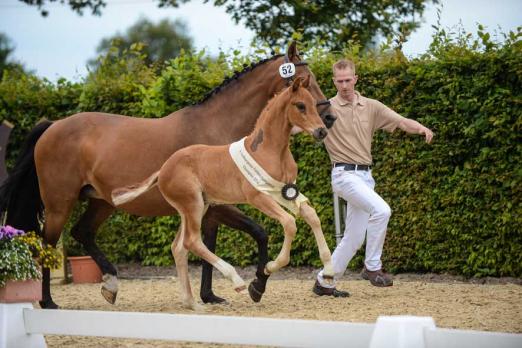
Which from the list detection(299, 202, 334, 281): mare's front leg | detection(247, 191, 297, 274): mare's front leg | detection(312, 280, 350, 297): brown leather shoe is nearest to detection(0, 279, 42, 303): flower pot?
detection(247, 191, 297, 274): mare's front leg

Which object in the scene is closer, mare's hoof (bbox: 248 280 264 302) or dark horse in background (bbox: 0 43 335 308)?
mare's hoof (bbox: 248 280 264 302)

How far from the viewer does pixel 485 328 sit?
17.7 ft

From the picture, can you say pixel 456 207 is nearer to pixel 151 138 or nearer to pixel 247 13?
pixel 151 138

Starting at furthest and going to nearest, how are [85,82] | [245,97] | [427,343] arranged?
[85,82] → [245,97] → [427,343]

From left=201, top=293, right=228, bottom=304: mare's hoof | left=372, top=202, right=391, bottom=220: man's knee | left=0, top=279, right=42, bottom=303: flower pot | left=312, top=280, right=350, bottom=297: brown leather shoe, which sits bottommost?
left=201, top=293, right=228, bottom=304: mare's hoof

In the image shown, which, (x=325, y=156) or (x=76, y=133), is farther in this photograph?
(x=325, y=156)

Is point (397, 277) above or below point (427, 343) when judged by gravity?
below

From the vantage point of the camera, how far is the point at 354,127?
22.8 ft

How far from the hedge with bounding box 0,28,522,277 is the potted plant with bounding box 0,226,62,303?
4.19 metres

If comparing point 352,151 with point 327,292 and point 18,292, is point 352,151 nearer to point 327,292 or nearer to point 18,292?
point 327,292

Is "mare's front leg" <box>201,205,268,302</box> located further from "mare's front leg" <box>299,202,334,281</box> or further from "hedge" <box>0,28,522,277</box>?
"hedge" <box>0,28,522,277</box>

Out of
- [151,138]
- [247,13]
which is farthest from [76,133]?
[247,13]

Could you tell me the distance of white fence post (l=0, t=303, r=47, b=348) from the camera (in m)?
4.52

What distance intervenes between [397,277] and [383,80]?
2.24 meters
